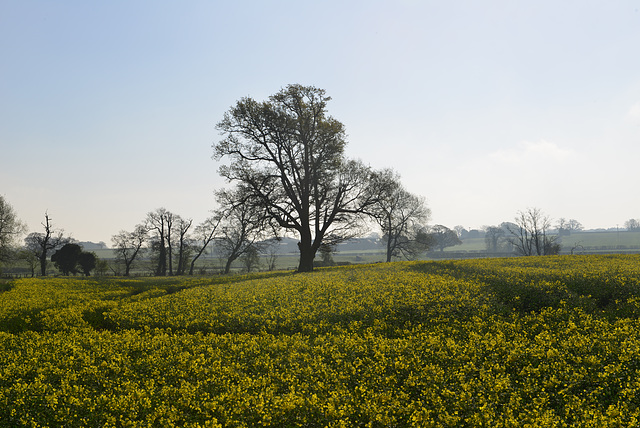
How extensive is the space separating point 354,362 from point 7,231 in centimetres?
6582

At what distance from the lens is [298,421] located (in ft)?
20.4

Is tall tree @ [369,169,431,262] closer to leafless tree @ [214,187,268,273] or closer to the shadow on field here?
leafless tree @ [214,187,268,273]

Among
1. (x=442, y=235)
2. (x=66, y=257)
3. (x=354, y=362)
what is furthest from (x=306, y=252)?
(x=442, y=235)

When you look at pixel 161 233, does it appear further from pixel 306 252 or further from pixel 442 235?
pixel 442 235

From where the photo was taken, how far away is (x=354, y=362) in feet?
27.5

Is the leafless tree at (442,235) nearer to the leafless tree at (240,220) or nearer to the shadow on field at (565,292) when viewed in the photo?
the leafless tree at (240,220)

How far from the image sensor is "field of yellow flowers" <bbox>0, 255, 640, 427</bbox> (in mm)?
6320

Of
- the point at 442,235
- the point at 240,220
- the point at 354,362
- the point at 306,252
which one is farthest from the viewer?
the point at 442,235

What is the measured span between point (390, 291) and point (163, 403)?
1049 cm

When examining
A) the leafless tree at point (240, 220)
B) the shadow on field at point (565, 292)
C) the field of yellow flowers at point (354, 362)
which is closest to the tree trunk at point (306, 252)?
the leafless tree at point (240, 220)

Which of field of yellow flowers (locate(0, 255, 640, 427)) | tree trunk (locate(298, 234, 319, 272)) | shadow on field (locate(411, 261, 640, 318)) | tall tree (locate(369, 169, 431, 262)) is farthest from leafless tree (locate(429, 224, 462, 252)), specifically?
field of yellow flowers (locate(0, 255, 640, 427))

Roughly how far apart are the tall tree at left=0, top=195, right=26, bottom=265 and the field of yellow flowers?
5033 centimetres

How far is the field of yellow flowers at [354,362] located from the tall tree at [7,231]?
5033 centimetres

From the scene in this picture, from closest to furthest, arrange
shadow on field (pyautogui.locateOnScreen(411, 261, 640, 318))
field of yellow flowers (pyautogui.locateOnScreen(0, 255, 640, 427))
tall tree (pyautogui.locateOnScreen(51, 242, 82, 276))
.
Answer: field of yellow flowers (pyautogui.locateOnScreen(0, 255, 640, 427)), shadow on field (pyautogui.locateOnScreen(411, 261, 640, 318)), tall tree (pyautogui.locateOnScreen(51, 242, 82, 276))
